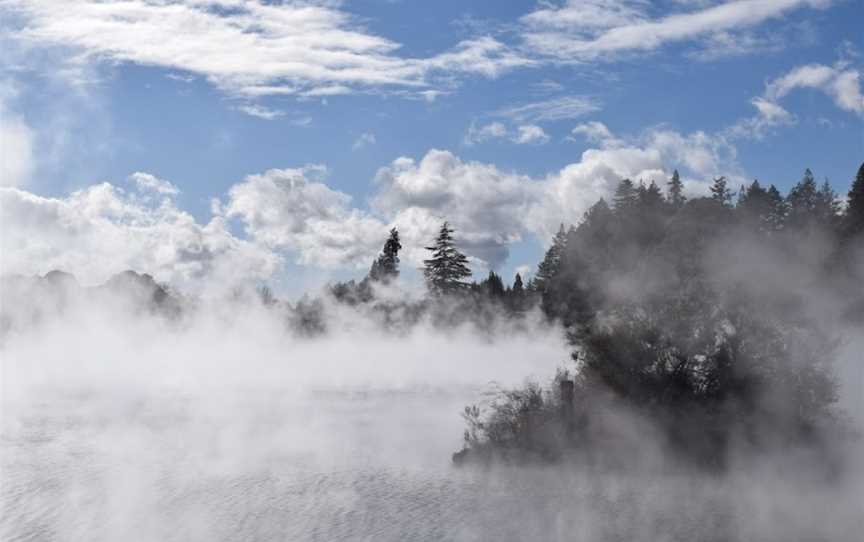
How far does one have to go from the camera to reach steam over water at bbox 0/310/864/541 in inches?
Answer: 994

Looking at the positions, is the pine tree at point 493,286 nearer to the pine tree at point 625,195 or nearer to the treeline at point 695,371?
the pine tree at point 625,195

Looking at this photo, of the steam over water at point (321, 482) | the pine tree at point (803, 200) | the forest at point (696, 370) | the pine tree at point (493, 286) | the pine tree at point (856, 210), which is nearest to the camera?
the steam over water at point (321, 482)

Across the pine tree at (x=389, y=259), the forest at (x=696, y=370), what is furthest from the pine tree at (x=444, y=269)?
the forest at (x=696, y=370)

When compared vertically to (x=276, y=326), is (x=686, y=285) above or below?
above

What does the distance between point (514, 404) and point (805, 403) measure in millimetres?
9736

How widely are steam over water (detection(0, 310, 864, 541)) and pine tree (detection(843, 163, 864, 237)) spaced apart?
2414cm

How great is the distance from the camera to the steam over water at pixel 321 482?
82.8 ft

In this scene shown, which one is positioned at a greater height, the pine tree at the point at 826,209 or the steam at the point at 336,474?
the pine tree at the point at 826,209

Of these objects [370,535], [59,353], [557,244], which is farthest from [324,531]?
[557,244]

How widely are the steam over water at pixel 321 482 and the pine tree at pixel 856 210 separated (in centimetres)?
2414

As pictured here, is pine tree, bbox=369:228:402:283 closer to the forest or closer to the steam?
the steam

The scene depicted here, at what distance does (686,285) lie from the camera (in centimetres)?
3362

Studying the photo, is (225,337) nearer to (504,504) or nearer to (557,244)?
(557,244)

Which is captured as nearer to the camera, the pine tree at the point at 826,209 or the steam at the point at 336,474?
the steam at the point at 336,474
